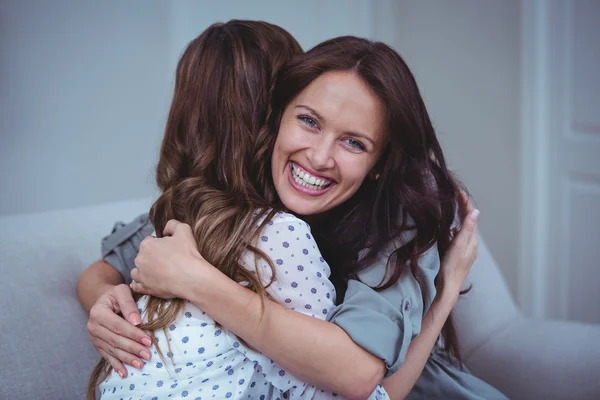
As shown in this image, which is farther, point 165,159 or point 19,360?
point 165,159

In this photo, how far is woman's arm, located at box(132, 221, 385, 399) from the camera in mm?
1237

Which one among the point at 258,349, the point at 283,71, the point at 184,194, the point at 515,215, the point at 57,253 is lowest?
the point at 515,215

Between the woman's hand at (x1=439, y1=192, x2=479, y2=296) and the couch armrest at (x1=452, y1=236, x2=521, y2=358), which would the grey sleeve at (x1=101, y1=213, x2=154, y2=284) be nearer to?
the woman's hand at (x1=439, y1=192, x2=479, y2=296)

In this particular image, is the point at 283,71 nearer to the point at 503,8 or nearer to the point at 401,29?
the point at 503,8

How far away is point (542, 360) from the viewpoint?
1.83 metres

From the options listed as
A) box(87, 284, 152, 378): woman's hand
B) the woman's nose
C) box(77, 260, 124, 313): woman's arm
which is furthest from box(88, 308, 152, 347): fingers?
the woman's nose

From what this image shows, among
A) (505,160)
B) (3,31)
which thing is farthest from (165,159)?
(505,160)

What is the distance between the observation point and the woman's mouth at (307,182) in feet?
4.80

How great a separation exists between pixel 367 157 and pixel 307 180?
13 centimetres

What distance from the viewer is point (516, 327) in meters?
1.96

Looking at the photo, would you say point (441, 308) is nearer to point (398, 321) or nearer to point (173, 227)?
point (398, 321)

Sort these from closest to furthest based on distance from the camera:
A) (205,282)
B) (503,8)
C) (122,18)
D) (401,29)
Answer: (205,282) < (122,18) < (503,8) < (401,29)

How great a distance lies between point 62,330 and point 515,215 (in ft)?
7.79

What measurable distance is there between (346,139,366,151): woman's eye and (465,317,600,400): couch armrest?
761mm
